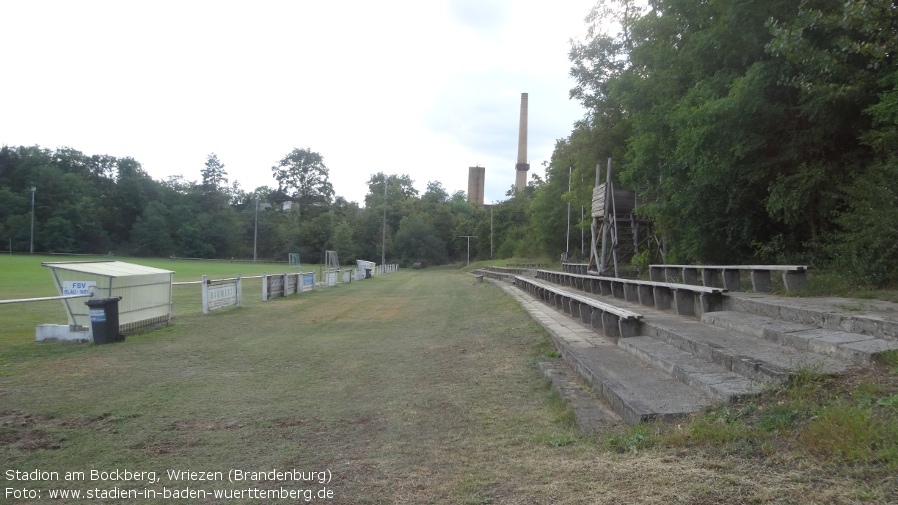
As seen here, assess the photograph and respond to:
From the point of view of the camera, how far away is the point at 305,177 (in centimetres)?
9769

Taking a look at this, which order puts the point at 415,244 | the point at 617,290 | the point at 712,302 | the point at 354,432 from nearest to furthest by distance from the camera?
the point at 354,432 → the point at 712,302 → the point at 617,290 → the point at 415,244

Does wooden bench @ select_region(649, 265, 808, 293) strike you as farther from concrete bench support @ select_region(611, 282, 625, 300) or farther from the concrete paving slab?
the concrete paving slab

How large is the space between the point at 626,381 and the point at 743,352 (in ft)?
3.52

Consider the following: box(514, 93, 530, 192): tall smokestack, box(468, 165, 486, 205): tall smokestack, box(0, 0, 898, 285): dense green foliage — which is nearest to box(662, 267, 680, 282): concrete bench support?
box(0, 0, 898, 285): dense green foliage

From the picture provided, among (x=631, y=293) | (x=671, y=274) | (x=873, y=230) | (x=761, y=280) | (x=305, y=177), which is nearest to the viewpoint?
(x=873, y=230)

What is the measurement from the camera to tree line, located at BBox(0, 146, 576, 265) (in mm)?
71562

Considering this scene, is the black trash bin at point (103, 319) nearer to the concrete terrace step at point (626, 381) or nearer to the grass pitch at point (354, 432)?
the grass pitch at point (354, 432)

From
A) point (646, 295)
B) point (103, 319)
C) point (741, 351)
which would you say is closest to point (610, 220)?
point (646, 295)

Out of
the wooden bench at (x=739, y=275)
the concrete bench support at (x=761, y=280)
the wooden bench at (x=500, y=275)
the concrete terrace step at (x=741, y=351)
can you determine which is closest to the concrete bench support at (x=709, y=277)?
the wooden bench at (x=739, y=275)

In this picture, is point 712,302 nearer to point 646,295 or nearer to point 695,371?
point 646,295

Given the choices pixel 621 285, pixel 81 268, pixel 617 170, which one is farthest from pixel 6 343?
pixel 617 170

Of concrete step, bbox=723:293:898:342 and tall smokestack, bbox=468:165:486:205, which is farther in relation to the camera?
tall smokestack, bbox=468:165:486:205

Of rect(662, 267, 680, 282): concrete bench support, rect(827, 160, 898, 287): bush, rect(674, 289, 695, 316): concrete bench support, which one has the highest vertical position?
rect(827, 160, 898, 287): bush

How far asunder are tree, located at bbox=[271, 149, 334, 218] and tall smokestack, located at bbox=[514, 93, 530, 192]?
1364 inches
